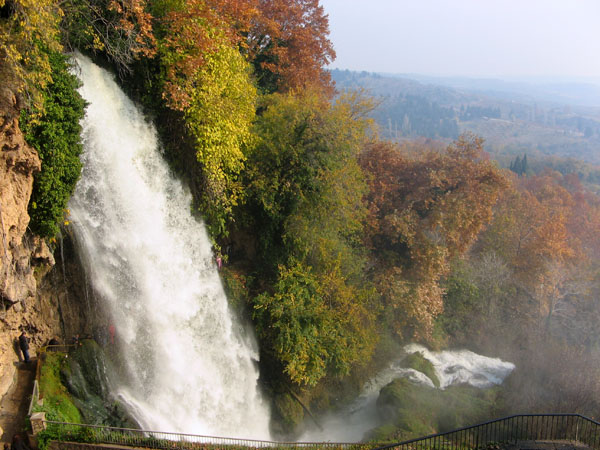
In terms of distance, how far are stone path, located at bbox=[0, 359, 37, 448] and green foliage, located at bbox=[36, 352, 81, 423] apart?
0.89 ft

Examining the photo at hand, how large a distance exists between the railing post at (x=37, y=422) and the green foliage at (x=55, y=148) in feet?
13.4

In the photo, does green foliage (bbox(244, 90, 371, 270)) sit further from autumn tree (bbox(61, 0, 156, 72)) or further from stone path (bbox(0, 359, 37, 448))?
stone path (bbox(0, 359, 37, 448))

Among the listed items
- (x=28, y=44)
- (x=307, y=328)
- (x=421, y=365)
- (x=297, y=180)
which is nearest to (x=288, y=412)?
(x=307, y=328)

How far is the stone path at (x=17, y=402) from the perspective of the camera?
1009cm

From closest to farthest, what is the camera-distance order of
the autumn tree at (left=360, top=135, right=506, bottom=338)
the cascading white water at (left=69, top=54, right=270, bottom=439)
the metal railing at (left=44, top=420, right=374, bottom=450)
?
the metal railing at (left=44, top=420, right=374, bottom=450), the cascading white water at (left=69, top=54, right=270, bottom=439), the autumn tree at (left=360, top=135, right=506, bottom=338)

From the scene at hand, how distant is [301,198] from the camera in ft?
61.0

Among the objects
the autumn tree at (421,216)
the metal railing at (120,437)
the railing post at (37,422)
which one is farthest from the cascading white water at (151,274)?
the autumn tree at (421,216)

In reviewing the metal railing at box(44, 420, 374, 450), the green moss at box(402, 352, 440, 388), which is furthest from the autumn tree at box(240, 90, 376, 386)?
the metal railing at box(44, 420, 374, 450)

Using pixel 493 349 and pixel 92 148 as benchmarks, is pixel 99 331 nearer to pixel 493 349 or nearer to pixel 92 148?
pixel 92 148

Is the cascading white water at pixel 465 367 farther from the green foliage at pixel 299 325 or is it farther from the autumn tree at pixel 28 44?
the autumn tree at pixel 28 44

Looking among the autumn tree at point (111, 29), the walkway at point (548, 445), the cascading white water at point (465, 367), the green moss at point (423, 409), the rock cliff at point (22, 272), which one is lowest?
the cascading white water at point (465, 367)

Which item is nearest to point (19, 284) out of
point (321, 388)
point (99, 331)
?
point (99, 331)

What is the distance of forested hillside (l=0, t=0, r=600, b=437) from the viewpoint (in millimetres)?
12523

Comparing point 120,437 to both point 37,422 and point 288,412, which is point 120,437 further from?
point 288,412
